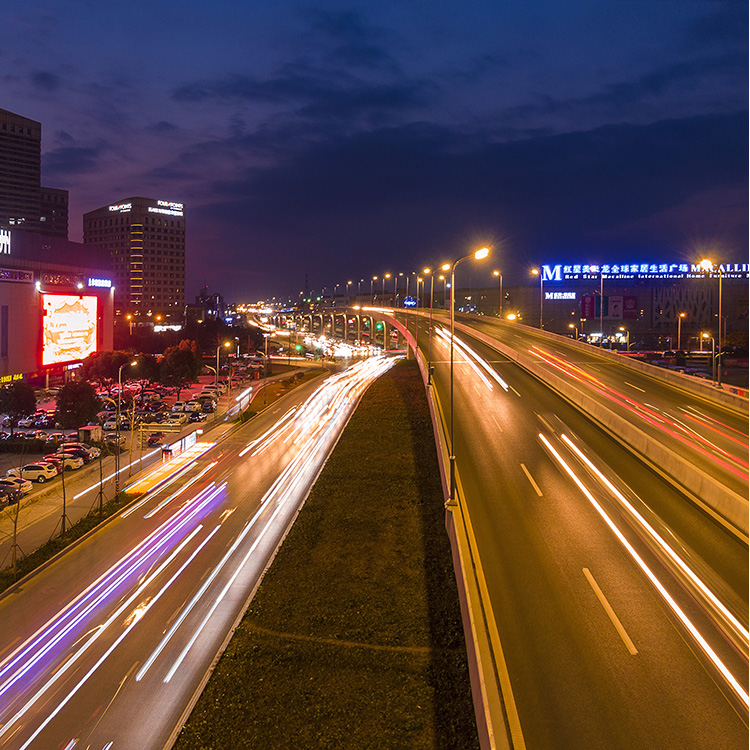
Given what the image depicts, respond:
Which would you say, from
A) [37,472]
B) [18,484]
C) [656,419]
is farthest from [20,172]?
[656,419]

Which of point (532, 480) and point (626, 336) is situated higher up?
point (626, 336)

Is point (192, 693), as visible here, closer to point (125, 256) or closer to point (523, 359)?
point (523, 359)

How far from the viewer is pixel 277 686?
38.7ft

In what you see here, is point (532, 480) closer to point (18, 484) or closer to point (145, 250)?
point (18, 484)

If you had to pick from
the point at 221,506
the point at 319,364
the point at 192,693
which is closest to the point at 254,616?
the point at 192,693

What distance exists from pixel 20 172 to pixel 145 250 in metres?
42.1

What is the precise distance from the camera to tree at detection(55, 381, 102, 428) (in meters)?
45.3

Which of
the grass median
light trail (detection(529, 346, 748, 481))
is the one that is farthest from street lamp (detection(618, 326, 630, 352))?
the grass median

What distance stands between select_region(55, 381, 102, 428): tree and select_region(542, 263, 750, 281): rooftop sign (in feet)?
279

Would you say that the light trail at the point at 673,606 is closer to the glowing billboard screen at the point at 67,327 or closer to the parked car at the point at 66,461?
the parked car at the point at 66,461

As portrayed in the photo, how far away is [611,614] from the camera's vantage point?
11.6 m

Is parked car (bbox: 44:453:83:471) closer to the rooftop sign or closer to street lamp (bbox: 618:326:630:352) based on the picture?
street lamp (bbox: 618:326:630:352)

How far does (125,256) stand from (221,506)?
578ft

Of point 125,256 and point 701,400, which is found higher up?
point 125,256
